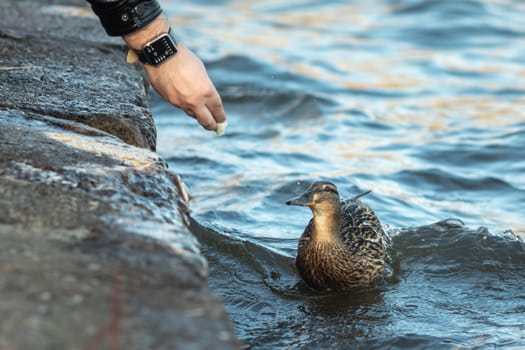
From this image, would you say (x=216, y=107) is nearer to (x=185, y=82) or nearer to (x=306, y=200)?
(x=185, y=82)

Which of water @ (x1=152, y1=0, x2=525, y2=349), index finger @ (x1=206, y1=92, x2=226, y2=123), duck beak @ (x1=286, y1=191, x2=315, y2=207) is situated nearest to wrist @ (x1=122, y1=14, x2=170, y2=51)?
index finger @ (x1=206, y1=92, x2=226, y2=123)

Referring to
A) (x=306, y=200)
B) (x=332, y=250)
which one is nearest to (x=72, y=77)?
(x=306, y=200)

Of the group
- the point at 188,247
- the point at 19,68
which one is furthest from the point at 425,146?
the point at 188,247

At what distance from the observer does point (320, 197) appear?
5.57 meters

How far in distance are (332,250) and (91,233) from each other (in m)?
3.05

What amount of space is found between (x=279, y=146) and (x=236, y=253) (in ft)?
9.15

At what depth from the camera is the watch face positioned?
3748 mm

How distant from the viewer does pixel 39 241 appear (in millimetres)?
2635

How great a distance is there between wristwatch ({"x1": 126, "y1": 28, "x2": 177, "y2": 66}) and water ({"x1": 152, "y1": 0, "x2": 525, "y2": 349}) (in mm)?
1485

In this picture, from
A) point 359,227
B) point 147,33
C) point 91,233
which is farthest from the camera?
point 359,227

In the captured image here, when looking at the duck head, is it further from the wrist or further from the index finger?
the wrist

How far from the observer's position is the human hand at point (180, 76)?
374 centimetres

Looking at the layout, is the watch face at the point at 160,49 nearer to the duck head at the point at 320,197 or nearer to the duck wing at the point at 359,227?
the duck head at the point at 320,197

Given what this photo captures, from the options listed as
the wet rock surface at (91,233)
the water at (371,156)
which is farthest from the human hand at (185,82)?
the water at (371,156)
